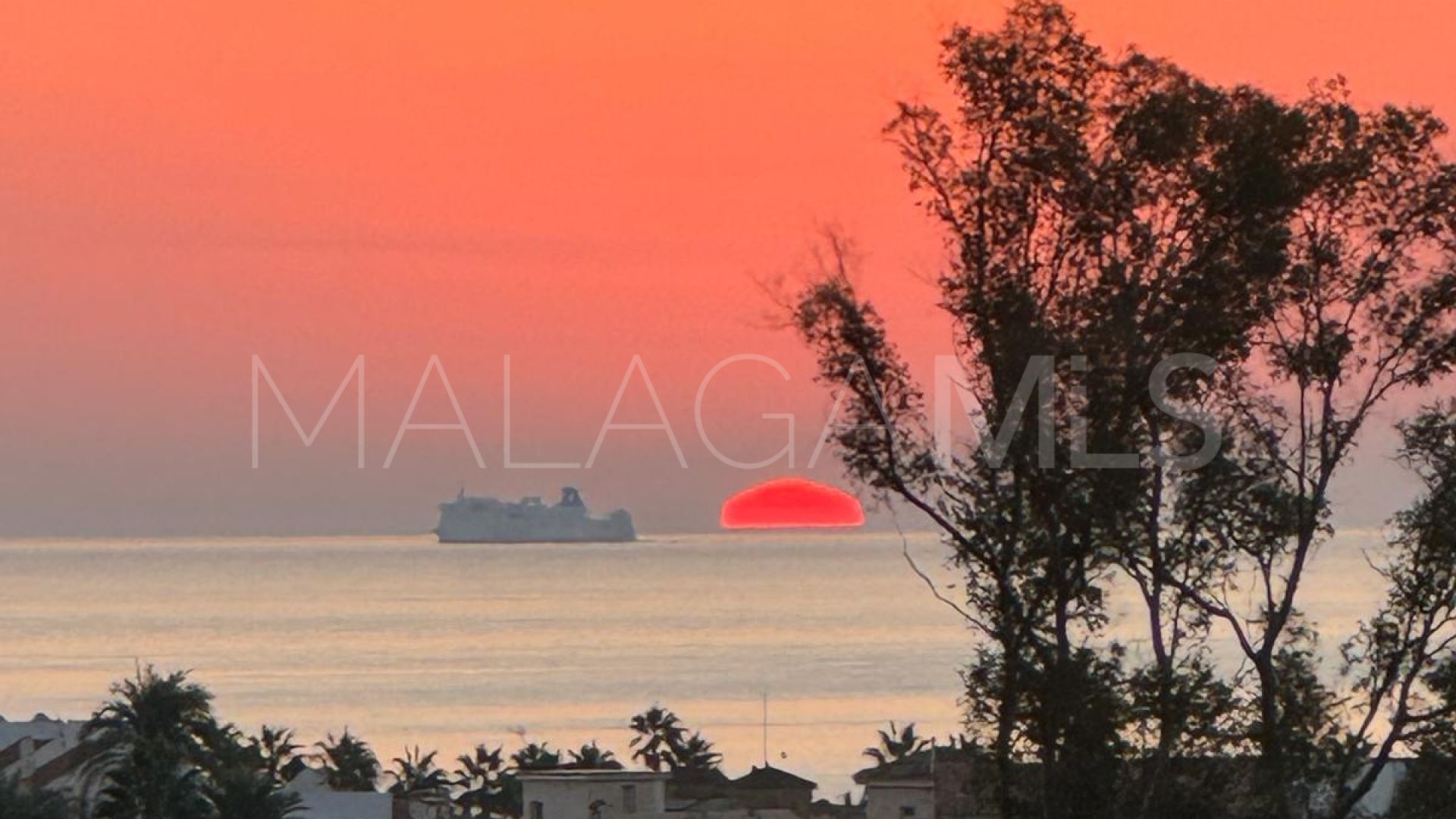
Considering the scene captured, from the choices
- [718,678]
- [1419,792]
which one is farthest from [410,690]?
[1419,792]

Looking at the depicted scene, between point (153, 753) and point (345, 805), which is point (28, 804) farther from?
point (345, 805)

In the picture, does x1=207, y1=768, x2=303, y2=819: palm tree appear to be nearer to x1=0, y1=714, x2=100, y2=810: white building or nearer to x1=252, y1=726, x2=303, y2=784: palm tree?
x1=0, y1=714, x2=100, y2=810: white building

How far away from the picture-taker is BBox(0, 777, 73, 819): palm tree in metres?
40.2

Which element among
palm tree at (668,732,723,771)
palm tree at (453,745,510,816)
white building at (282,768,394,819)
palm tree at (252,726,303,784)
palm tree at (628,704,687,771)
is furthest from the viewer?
palm tree at (628,704,687,771)

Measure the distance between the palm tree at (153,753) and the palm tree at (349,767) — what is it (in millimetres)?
14649

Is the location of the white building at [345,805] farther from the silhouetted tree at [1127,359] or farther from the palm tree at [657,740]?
the silhouetted tree at [1127,359]

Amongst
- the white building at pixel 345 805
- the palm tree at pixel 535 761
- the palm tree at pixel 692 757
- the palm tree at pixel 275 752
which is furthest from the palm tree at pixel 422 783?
the palm tree at pixel 692 757

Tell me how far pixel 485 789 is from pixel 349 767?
13.8 feet

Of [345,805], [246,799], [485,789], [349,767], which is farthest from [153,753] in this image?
[349,767]

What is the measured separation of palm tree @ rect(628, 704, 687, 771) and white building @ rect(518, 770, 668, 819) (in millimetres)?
25828

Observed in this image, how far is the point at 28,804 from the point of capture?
136 feet

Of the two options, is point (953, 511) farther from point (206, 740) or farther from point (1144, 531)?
point (206, 740)

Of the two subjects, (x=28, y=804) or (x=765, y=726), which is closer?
(x=28, y=804)

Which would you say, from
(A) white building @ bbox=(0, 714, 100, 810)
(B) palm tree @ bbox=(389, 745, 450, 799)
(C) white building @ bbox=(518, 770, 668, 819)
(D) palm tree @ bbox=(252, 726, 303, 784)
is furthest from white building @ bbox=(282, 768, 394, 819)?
(C) white building @ bbox=(518, 770, 668, 819)
